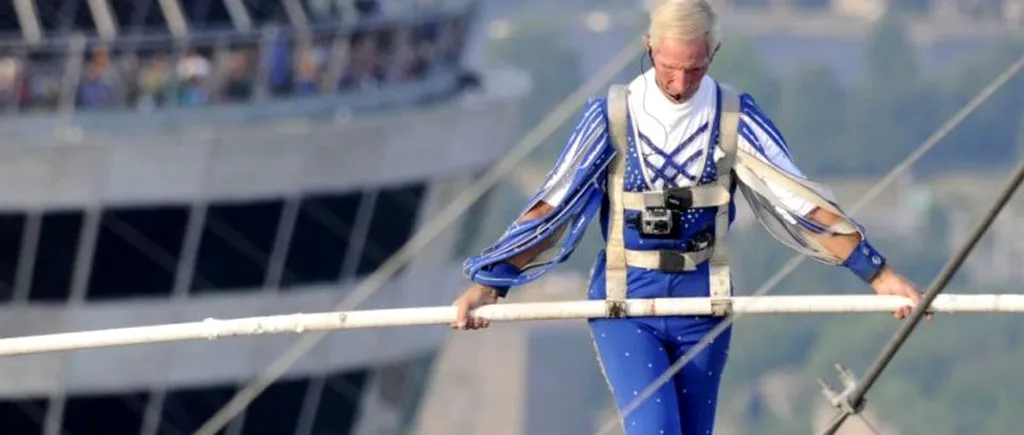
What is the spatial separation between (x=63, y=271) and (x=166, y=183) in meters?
1.78

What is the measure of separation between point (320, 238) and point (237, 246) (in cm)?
166

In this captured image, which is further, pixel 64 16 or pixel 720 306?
pixel 64 16

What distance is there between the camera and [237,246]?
164ft

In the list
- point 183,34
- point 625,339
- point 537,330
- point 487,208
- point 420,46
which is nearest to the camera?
point 625,339

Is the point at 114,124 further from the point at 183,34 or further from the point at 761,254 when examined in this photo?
the point at 761,254

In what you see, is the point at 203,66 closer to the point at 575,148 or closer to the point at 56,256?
the point at 56,256

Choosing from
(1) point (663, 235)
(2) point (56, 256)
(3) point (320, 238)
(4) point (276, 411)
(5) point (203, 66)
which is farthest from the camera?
(4) point (276, 411)

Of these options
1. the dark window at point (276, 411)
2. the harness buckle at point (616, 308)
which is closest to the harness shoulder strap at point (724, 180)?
the harness buckle at point (616, 308)

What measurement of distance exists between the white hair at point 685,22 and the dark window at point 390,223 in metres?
37.4

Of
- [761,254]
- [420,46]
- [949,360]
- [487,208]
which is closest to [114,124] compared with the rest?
[420,46]

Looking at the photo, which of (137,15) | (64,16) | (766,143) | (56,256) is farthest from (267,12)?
(766,143)

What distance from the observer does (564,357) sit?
15712 centimetres

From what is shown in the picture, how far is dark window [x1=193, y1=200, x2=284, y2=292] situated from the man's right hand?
33.8 m

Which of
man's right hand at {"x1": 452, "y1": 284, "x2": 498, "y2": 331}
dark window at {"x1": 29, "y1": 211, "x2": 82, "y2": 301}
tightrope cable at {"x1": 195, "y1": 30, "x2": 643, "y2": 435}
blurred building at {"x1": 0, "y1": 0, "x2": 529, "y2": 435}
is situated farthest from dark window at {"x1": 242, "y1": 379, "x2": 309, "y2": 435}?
man's right hand at {"x1": 452, "y1": 284, "x2": 498, "y2": 331}
